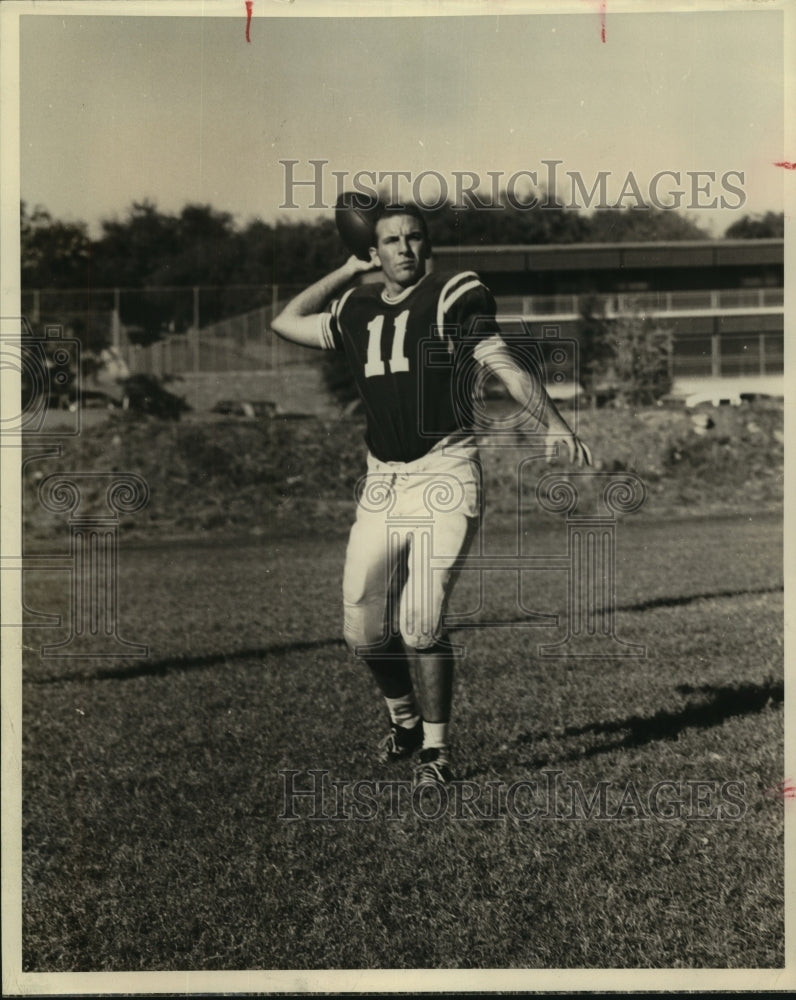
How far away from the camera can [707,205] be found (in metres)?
3.69

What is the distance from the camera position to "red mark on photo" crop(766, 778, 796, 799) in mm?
3432

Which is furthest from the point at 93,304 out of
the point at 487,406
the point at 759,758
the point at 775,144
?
the point at 759,758

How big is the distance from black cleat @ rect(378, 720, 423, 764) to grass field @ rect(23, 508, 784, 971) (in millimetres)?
68

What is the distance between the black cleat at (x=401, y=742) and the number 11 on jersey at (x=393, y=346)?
1.17m

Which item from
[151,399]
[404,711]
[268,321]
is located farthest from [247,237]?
[151,399]

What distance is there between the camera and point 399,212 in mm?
3469

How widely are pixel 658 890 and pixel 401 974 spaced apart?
0.78 metres

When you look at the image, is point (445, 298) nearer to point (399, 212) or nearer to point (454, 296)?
point (454, 296)

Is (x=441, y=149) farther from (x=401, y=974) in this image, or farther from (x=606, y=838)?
A: (x=401, y=974)

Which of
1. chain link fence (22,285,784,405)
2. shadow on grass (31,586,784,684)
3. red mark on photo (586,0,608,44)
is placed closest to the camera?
red mark on photo (586,0,608,44)

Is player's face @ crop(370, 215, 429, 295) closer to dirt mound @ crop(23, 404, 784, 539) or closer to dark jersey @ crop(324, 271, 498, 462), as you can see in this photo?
dark jersey @ crop(324, 271, 498, 462)

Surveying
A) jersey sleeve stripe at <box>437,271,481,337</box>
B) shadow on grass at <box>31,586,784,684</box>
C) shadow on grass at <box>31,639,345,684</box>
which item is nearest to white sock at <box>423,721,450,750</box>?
shadow on grass at <box>31,586,784,684</box>

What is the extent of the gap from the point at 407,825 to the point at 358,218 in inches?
74.6

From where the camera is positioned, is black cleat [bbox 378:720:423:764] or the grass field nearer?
the grass field
